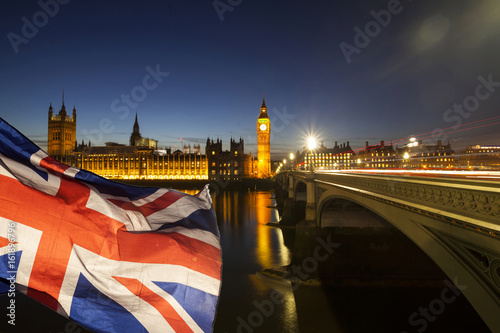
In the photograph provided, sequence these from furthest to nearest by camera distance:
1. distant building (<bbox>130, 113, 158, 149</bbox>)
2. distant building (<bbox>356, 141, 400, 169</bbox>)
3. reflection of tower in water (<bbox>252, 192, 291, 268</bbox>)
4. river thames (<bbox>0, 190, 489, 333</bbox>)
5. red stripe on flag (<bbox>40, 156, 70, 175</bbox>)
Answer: distant building (<bbox>130, 113, 158, 149</bbox>) → reflection of tower in water (<bbox>252, 192, 291, 268</bbox>) → distant building (<bbox>356, 141, 400, 169</bbox>) → river thames (<bbox>0, 190, 489, 333</bbox>) → red stripe on flag (<bbox>40, 156, 70, 175</bbox>)

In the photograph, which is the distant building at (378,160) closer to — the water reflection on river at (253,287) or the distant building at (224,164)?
the water reflection on river at (253,287)

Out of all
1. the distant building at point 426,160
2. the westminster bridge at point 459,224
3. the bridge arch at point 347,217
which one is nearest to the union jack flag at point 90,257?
the westminster bridge at point 459,224

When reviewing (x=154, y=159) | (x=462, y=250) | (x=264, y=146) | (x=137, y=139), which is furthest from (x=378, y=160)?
(x=137, y=139)

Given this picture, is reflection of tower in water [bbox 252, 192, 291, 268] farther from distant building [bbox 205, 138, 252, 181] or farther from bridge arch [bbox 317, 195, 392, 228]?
distant building [bbox 205, 138, 252, 181]

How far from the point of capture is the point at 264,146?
143 meters

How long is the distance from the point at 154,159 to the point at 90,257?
4932 inches

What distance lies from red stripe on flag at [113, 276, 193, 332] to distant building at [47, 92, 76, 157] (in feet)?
523

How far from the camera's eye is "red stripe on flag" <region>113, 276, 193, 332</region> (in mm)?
3391

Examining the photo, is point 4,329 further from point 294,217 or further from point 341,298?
point 294,217

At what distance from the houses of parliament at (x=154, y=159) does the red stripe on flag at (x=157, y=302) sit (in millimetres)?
110807

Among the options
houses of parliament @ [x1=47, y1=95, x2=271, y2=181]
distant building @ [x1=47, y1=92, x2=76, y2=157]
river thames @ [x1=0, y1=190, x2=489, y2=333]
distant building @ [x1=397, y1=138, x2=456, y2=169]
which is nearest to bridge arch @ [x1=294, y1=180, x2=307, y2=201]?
distant building @ [x1=397, y1=138, x2=456, y2=169]

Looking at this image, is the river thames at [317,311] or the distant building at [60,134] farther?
the distant building at [60,134]

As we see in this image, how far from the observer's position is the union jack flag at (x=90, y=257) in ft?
10.8

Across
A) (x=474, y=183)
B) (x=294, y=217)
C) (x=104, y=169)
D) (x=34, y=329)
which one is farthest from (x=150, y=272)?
(x=104, y=169)
